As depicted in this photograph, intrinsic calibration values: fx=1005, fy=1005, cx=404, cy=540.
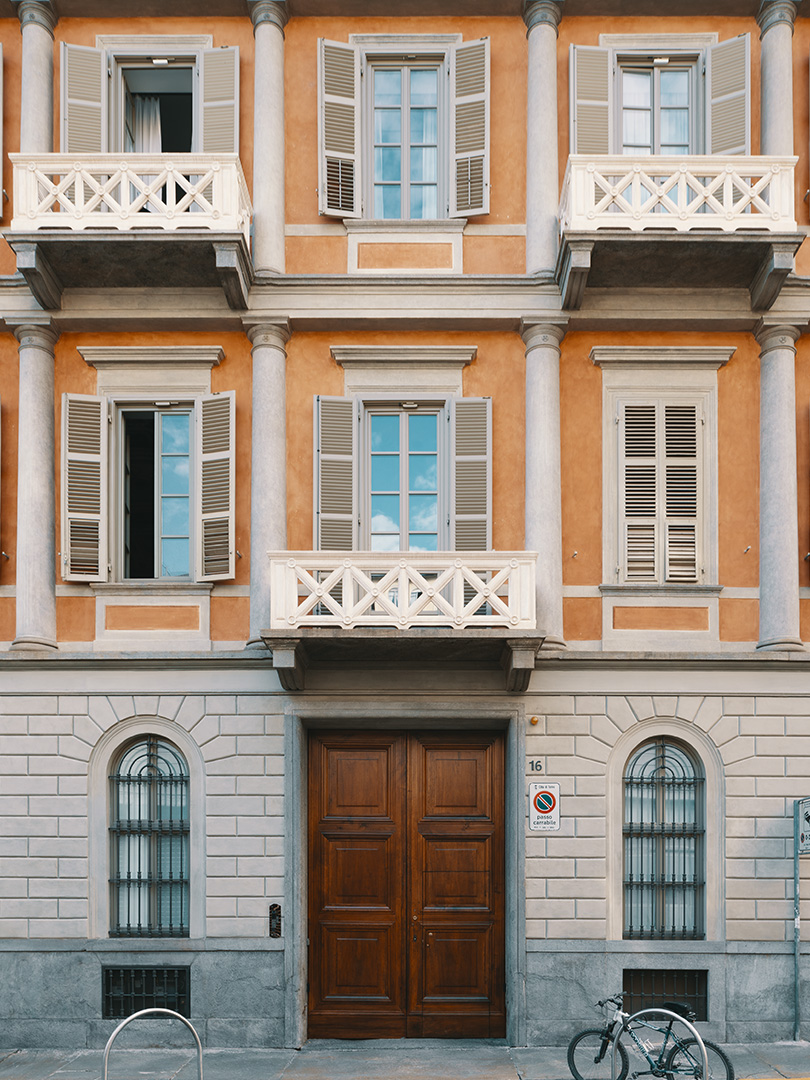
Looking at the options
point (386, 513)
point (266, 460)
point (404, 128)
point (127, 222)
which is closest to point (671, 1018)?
point (386, 513)

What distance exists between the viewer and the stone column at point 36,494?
11.3 meters

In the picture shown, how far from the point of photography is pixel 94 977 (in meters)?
10.9

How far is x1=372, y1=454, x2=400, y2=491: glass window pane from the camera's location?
11953 millimetres

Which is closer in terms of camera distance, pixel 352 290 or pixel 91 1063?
pixel 91 1063

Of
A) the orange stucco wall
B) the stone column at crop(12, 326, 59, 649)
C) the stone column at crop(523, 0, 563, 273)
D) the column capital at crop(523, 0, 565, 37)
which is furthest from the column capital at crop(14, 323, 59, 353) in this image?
the column capital at crop(523, 0, 565, 37)

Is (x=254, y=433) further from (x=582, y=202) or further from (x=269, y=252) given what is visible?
(x=582, y=202)

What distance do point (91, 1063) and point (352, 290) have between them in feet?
29.0

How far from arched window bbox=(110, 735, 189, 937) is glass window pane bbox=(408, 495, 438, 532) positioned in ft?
12.4

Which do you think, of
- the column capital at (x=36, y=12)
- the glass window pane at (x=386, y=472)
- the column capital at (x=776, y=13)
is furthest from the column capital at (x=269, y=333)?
the column capital at (x=776, y=13)

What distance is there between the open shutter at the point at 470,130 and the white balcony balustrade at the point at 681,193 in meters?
1.19

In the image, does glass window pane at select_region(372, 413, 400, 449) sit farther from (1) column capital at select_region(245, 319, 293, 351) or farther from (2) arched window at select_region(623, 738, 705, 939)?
(2) arched window at select_region(623, 738, 705, 939)

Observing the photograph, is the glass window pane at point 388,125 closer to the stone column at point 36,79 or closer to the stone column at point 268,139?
the stone column at point 268,139

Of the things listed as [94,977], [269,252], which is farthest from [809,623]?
[94,977]

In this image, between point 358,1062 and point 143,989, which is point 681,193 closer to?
point 358,1062
